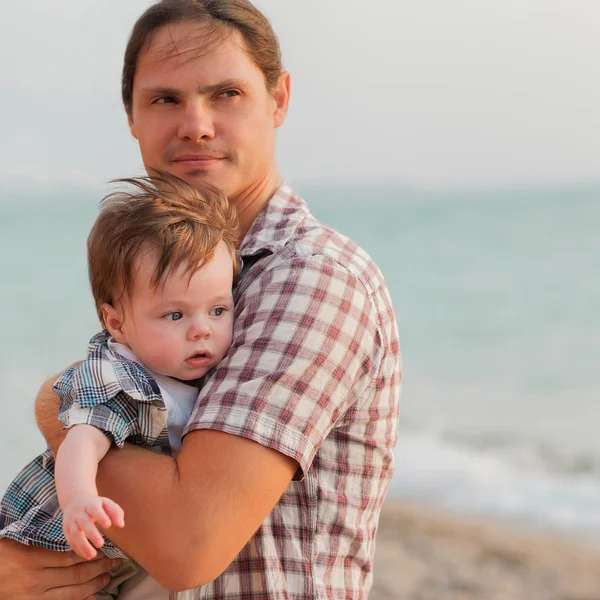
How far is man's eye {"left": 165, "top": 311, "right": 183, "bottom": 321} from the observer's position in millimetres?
1803

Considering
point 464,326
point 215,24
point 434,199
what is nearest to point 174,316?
point 215,24

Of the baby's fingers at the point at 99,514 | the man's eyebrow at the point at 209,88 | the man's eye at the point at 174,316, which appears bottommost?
the baby's fingers at the point at 99,514

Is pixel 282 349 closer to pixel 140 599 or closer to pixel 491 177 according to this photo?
pixel 140 599

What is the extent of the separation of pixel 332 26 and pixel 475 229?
4850 millimetres

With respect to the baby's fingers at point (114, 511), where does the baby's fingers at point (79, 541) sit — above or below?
below

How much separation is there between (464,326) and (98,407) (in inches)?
501

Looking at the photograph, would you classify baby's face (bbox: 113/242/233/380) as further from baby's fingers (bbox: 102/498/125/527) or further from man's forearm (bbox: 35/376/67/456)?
baby's fingers (bbox: 102/498/125/527)

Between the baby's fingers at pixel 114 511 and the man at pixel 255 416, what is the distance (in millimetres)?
135

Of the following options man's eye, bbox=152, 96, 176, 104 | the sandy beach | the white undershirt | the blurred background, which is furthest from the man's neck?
the blurred background

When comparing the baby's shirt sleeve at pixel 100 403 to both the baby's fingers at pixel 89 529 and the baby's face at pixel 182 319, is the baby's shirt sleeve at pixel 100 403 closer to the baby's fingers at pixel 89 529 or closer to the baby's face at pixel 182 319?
the baby's face at pixel 182 319

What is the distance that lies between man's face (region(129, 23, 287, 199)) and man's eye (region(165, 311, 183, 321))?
0.49 m

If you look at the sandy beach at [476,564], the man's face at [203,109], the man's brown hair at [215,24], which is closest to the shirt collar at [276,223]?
the man's face at [203,109]

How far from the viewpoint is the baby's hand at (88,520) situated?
148 centimetres

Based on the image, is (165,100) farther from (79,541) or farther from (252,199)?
(79,541)
